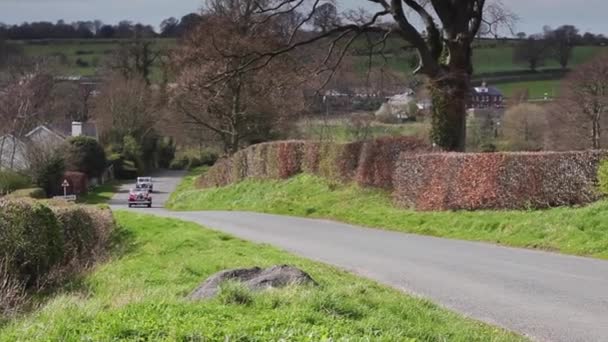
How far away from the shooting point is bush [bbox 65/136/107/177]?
72.7 meters

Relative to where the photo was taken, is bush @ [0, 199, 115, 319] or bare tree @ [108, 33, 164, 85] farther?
bare tree @ [108, 33, 164, 85]

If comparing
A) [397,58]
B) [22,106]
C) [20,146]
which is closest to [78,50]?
[22,106]

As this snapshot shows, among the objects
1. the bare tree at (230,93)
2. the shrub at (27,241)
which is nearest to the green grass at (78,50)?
the bare tree at (230,93)

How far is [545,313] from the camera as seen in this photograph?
10.7 m

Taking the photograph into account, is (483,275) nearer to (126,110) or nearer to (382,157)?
(382,157)

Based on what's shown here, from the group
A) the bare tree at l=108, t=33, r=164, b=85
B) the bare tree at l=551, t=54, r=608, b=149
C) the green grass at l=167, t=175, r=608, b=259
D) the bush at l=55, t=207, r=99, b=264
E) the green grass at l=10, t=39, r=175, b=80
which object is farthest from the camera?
the green grass at l=10, t=39, r=175, b=80

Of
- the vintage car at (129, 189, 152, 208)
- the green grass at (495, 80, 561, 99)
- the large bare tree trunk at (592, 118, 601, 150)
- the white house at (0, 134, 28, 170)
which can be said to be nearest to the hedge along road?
the vintage car at (129, 189, 152, 208)

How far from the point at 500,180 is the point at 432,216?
2.19m

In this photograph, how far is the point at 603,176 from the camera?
19.9m

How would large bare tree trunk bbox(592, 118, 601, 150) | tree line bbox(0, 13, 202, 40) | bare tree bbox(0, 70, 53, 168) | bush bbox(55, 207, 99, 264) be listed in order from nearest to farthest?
bush bbox(55, 207, 99, 264) → large bare tree trunk bbox(592, 118, 601, 150) → bare tree bbox(0, 70, 53, 168) → tree line bbox(0, 13, 202, 40)

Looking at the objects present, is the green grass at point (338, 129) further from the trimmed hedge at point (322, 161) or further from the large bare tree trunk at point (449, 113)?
the large bare tree trunk at point (449, 113)

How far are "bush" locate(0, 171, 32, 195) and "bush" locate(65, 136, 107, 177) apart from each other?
38.9ft

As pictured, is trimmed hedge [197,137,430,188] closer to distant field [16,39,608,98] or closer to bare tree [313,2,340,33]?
distant field [16,39,608,98]

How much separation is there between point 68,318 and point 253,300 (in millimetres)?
1788
